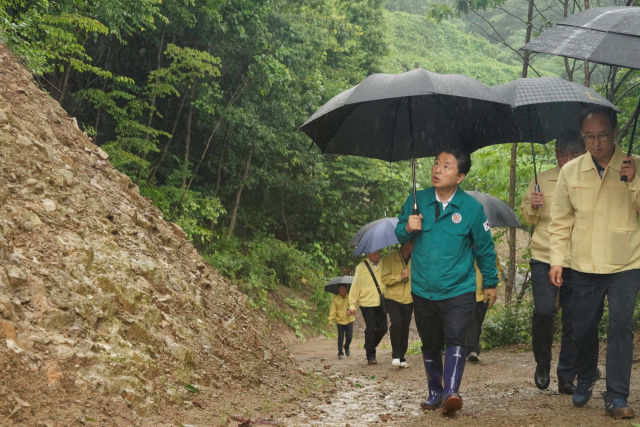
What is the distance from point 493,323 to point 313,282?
41.8 feet

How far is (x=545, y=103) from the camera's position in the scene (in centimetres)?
730

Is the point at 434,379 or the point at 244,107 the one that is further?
the point at 244,107

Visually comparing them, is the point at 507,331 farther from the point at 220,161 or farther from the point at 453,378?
the point at 220,161

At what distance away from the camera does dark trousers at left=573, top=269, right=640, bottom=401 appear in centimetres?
493

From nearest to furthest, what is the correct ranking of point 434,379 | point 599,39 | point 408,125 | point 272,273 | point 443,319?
point 599,39 → point 443,319 → point 434,379 → point 408,125 → point 272,273

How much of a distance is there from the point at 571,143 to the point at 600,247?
1.76 metres

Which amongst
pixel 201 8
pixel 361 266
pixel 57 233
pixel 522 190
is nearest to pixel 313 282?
pixel 522 190

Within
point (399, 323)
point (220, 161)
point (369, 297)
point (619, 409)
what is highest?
point (220, 161)

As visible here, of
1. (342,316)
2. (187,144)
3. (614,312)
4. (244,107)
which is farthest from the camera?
(244,107)

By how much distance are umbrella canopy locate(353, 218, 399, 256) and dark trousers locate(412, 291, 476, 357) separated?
4.44 meters

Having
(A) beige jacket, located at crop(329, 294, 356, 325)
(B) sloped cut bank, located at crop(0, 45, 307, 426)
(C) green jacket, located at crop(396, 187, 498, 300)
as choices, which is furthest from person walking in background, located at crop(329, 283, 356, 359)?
(C) green jacket, located at crop(396, 187, 498, 300)

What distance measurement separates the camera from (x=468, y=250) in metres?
5.52

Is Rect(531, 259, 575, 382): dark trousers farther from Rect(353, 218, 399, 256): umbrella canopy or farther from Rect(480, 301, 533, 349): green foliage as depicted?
Rect(480, 301, 533, 349): green foliage

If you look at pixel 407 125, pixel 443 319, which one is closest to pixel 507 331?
pixel 407 125
